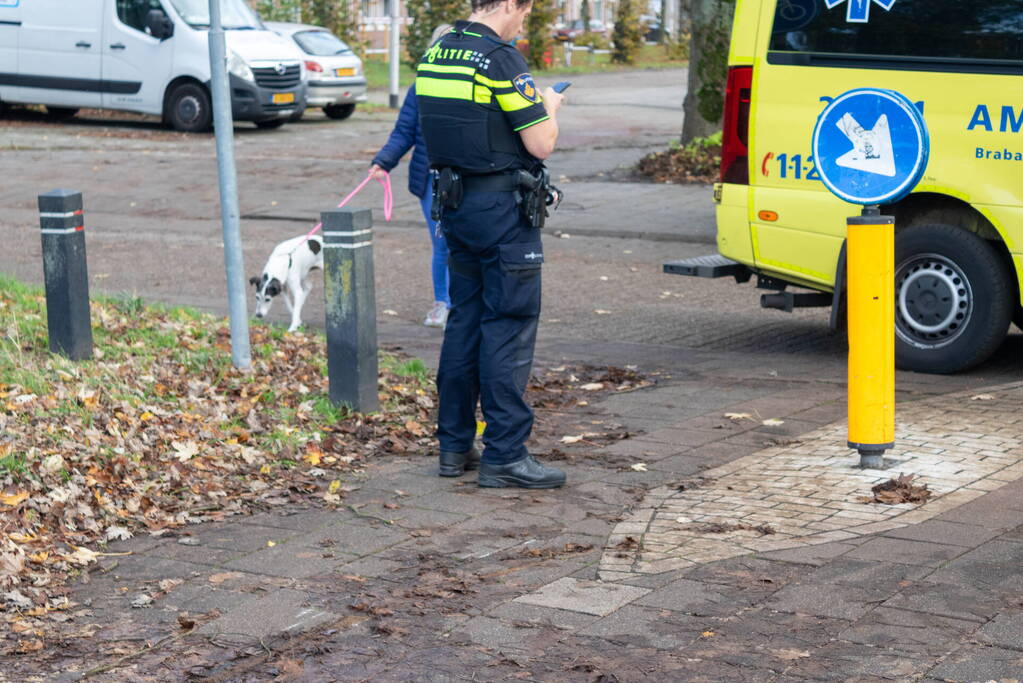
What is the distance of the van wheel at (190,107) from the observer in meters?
22.6

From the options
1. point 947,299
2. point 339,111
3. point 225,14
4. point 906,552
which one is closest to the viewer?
point 906,552

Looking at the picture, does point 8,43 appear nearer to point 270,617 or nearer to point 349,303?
point 349,303

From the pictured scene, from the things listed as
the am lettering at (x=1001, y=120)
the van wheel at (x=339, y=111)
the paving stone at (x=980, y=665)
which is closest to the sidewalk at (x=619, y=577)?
the paving stone at (x=980, y=665)

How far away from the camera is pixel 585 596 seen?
458 cm

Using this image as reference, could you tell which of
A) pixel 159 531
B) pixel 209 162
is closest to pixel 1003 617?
pixel 159 531

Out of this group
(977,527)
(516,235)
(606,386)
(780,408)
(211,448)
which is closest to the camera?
(977,527)

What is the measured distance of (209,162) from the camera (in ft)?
62.6

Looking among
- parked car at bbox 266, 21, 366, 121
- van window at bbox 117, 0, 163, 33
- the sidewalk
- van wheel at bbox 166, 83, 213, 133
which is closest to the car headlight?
van wheel at bbox 166, 83, 213, 133

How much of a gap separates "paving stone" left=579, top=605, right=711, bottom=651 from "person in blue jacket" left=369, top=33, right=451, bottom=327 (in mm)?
4636

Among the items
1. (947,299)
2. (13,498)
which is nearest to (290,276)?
(947,299)

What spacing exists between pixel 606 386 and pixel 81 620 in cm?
395

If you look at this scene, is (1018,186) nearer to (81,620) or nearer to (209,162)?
(81,620)

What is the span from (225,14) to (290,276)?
15.8m

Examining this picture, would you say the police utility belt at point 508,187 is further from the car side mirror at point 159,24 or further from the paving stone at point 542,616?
the car side mirror at point 159,24
